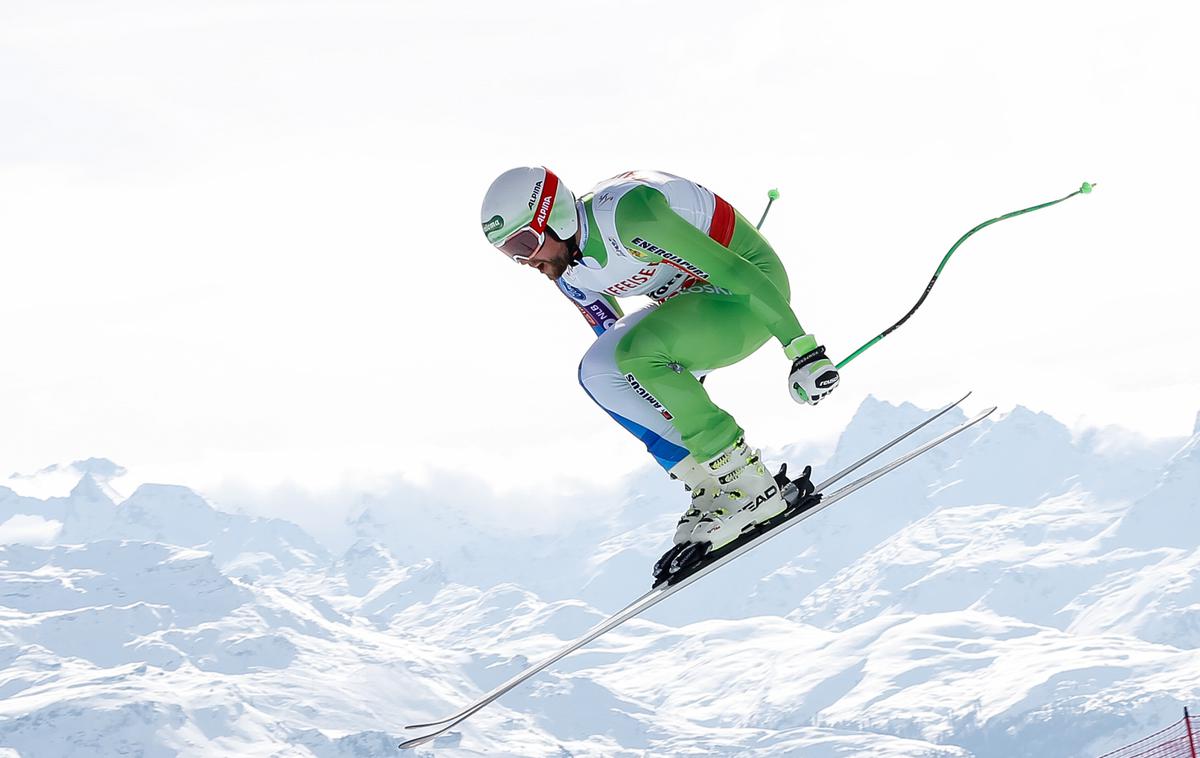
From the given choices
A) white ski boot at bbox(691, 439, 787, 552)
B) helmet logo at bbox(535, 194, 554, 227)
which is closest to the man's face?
helmet logo at bbox(535, 194, 554, 227)

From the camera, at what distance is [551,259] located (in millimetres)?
8344

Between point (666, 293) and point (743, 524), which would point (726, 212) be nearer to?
point (666, 293)

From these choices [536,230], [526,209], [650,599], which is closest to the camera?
[526,209]

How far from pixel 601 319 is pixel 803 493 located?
180cm

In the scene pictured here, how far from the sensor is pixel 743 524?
29.1 ft

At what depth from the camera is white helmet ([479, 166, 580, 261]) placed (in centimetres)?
794

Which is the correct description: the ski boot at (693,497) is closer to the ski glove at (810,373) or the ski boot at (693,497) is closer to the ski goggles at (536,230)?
the ski glove at (810,373)

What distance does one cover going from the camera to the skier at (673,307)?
806 cm

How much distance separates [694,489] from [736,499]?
0.98ft

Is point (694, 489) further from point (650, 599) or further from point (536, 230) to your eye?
point (536, 230)

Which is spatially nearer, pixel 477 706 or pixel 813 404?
pixel 813 404

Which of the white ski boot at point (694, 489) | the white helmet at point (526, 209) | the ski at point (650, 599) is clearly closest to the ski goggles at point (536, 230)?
the white helmet at point (526, 209)

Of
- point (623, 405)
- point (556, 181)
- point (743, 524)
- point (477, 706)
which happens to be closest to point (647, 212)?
point (556, 181)

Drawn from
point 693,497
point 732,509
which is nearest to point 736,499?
point 732,509
